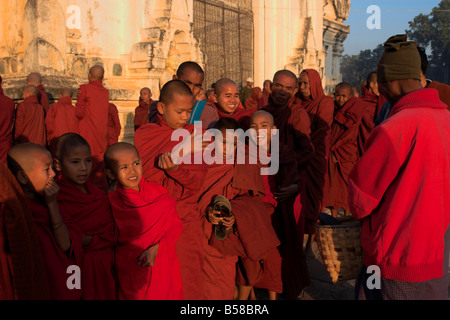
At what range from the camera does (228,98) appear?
3.81 metres

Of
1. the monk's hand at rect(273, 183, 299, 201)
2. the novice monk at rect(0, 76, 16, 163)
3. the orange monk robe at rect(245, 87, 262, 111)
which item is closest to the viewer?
the monk's hand at rect(273, 183, 299, 201)

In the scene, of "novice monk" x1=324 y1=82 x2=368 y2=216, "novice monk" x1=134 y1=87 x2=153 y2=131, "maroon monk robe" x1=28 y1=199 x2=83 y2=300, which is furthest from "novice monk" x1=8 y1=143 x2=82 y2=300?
"novice monk" x1=134 y1=87 x2=153 y2=131

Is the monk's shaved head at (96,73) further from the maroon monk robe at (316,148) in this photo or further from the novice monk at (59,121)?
the maroon monk robe at (316,148)

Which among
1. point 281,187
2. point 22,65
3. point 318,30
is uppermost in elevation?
point 318,30

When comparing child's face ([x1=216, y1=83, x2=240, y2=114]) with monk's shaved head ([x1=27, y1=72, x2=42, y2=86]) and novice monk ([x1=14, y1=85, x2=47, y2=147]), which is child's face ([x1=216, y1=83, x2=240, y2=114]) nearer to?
novice monk ([x1=14, y1=85, x2=47, y2=147])

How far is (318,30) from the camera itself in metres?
18.0

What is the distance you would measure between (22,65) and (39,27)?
0.77 metres

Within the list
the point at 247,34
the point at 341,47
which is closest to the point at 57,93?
the point at 247,34

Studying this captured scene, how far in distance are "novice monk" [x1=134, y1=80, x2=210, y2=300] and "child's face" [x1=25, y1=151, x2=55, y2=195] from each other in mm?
611

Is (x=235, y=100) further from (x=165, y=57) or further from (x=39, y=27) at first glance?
(x=165, y=57)

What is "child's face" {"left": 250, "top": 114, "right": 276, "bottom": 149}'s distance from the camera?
349 centimetres

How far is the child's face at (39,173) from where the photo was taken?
7.83ft

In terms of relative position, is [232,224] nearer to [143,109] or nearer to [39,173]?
[39,173]

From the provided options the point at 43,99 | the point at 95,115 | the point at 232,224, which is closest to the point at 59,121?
the point at 95,115
